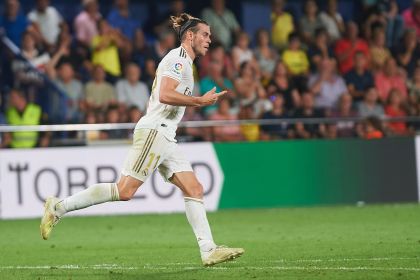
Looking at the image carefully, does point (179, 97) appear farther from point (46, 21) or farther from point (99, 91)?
point (46, 21)

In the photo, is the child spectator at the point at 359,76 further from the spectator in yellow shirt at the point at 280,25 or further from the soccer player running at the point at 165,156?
the soccer player running at the point at 165,156

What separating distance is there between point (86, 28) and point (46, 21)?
79cm

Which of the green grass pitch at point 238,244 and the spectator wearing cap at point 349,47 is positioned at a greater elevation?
the spectator wearing cap at point 349,47

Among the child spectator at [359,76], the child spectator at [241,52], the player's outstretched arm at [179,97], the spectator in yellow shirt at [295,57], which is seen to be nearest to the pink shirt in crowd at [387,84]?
the child spectator at [359,76]

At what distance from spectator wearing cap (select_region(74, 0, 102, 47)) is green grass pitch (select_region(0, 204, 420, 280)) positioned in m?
4.58

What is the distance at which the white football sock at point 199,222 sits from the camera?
1001 cm

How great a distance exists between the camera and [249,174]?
18.5 meters

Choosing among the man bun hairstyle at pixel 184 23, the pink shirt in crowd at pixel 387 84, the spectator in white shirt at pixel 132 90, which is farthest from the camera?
the pink shirt in crowd at pixel 387 84

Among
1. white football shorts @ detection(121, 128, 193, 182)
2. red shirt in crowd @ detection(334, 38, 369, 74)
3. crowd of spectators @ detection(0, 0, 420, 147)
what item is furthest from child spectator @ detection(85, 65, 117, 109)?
white football shorts @ detection(121, 128, 193, 182)

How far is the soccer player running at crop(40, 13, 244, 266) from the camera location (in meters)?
10.0

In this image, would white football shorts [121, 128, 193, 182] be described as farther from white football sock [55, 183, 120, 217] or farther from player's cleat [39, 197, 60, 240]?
player's cleat [39, 197, 60, 240]

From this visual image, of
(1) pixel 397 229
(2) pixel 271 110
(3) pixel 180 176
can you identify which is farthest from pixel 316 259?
(2) pixel 271 110

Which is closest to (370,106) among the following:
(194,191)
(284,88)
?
(284,88)

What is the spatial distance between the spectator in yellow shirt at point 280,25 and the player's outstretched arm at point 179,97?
12.2 meters
